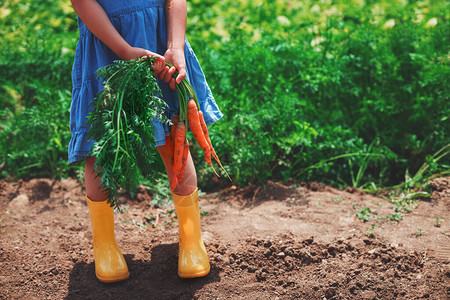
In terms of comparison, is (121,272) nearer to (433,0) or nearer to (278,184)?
(278,184)

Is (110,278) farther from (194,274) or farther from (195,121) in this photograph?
(195,121)

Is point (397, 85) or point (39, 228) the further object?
point (397, 85)

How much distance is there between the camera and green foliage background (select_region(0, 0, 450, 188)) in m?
3.03

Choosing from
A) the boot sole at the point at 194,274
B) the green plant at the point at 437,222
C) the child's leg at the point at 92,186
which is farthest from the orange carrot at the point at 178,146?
the green plant at the point at 437,222

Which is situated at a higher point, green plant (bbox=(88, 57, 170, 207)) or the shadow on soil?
green plant (bbox=(88, 57, 170, 207))

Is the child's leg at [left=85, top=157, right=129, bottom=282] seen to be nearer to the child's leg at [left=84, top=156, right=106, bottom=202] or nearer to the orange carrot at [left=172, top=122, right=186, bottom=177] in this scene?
the child's leg at [left=84, top=156, right=106, bottom=202]

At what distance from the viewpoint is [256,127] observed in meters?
2.90

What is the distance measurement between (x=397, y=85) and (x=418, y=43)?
345 millimetres

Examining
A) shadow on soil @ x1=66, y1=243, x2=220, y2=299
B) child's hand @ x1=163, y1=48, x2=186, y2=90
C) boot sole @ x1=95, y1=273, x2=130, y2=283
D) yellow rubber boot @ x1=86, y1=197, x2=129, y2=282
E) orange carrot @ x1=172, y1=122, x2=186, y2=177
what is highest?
child's hand @ x1=163, y1=48, x2=186, y2=90

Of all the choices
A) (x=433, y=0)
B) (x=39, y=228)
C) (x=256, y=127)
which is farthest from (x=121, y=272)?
(x=433, y=0)

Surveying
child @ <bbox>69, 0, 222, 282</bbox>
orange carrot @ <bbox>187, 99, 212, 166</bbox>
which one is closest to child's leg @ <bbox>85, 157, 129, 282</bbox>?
child @ <bbox>69, 0, 222, 282</bbox>

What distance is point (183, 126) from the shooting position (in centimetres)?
203

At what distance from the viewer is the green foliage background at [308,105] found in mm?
3031

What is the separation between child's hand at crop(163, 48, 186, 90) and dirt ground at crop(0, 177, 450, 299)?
38.0 inches
